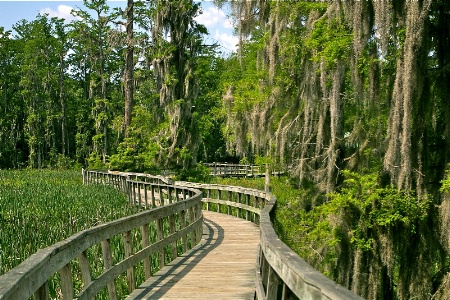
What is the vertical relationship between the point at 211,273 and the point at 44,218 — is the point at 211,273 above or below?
below

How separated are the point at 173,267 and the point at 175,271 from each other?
1.04ft

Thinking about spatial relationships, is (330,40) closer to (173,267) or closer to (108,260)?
(173,267)

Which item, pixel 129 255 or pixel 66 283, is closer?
pixel 66 283

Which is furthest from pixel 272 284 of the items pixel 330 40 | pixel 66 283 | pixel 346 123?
pixel 346 123

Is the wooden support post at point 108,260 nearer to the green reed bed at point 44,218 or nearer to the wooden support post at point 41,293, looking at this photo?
the wooden support post at point 41,293

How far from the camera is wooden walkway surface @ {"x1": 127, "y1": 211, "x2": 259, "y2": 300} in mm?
6391

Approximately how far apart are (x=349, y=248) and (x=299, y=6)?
668cm

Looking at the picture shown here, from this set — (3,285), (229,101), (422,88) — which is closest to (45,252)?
(3,285)

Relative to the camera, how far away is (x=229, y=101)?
20.3 metres

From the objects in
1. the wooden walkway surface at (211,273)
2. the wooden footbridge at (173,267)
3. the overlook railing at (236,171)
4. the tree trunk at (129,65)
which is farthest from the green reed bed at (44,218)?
the overlook railing at (236,171)

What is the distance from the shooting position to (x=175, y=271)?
7789 millimetres

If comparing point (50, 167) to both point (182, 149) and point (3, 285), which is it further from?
point (3, 285)

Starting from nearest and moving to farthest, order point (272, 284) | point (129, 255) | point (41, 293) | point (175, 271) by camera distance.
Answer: point (41, 293)
point (272, 284)
point (129, 255)
point (175, 271)

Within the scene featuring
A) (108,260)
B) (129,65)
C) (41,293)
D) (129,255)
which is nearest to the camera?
(41,293)
